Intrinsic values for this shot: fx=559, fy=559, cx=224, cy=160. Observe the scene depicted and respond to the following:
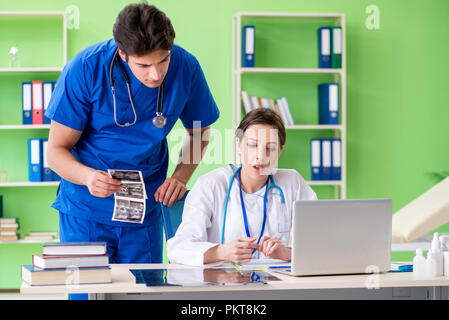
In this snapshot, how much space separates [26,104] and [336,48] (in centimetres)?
223

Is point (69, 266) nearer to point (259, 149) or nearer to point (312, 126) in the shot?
point (259, 149)

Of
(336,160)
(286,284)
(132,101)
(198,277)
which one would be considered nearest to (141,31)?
(132,101)

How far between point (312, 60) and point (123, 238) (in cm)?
267

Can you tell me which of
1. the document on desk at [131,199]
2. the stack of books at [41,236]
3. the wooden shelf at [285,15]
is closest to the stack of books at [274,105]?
the wooden shelf at [285,15]

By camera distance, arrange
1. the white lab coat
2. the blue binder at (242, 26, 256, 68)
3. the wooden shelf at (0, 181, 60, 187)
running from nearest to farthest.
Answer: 1. the white lab coat
2. the wooden shelf at (0, 181, 60, 187)
3. the blue binder at (242, 26, 256, 68)

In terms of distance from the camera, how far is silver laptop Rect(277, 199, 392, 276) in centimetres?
150

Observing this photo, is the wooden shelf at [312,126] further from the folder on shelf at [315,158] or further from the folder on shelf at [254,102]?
the folder on shelf at [254,102]

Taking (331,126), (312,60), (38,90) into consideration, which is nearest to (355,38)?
(312,60)

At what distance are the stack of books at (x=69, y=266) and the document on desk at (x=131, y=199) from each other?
50 centimetres

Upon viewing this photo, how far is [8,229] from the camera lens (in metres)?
3.89

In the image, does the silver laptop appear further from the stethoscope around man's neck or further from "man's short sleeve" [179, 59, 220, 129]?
"man's short sleeve" [179, 59, 220, 129]

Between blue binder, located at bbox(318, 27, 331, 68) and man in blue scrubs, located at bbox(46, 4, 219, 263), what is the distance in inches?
82.5

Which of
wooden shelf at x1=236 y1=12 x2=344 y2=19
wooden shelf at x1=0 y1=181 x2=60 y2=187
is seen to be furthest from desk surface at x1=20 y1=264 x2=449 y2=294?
wooden shelf at x1=236 y1=12 x2=344 y2=19
